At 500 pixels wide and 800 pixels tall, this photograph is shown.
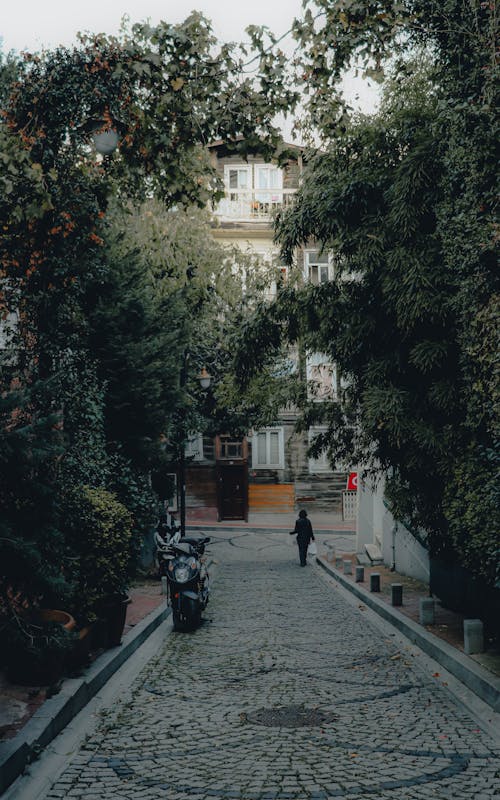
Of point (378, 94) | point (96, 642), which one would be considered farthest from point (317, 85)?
point (96, 642)

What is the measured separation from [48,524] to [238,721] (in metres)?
2.66

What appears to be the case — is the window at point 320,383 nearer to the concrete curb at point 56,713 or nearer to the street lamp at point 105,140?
the street lamp at point 105,140

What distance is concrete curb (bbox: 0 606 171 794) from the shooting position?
18.0ft

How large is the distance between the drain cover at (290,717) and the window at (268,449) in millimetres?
29990

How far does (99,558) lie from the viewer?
9.19m

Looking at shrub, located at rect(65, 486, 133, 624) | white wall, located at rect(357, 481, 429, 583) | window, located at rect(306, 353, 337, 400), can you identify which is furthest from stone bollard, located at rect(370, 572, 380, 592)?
shrub, located at rect(65, 486, 133, 624)

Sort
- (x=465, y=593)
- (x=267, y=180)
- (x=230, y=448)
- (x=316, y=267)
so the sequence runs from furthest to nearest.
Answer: (x=267, y=180)
(x=230, y=448)
(x=316, y=267)
(x=465, y=593)

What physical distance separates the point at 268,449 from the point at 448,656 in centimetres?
2825

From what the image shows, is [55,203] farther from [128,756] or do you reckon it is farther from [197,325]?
[197,325]

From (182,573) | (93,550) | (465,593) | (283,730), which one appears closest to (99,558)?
(93,550)

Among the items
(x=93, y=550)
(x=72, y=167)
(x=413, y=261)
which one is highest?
(x=72, y=167)

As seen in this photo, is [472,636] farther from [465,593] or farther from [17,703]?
[17,703]

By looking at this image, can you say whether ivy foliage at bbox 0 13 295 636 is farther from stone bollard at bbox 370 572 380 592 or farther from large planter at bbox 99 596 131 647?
stone bollard at bbox 370 572 380 592

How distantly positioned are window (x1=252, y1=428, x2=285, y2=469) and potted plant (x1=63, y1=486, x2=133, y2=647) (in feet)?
90.3
